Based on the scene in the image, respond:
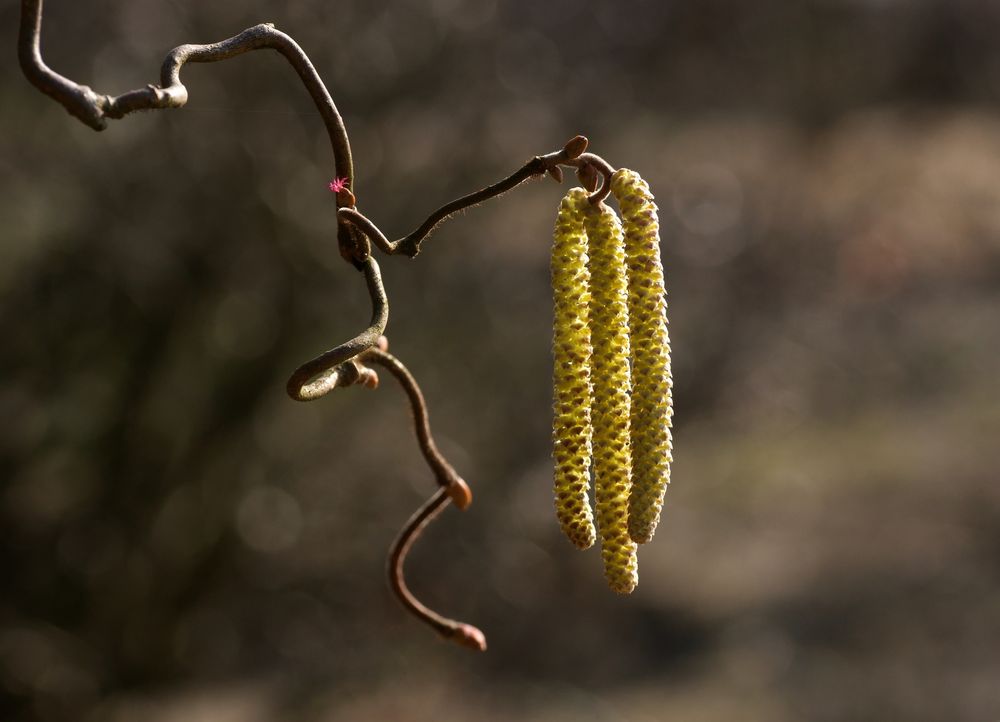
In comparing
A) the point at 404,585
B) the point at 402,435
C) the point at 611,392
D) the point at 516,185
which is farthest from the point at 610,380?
the point at 402,435

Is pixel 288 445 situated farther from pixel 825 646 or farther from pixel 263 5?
pixel 825 646

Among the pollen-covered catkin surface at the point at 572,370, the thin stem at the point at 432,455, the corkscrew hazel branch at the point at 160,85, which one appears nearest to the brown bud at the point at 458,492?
the thin stem at the point at 432,455

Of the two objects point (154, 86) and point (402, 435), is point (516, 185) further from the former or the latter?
point (402, 435)

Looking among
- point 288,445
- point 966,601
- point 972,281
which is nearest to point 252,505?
point 288,445

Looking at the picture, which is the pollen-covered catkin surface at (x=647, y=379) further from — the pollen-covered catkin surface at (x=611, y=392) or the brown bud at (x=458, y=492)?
the brown bud at (x=458, y=492)

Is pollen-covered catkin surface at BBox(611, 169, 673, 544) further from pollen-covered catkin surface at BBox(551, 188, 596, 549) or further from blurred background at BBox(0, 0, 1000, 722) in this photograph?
blurred background at BBox(0, 0, 1000, 722)

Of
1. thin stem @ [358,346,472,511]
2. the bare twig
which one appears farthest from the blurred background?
the bare twig
